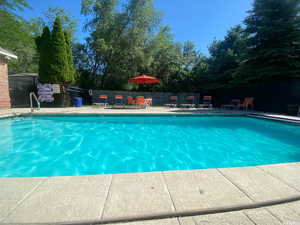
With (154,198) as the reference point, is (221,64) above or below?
above

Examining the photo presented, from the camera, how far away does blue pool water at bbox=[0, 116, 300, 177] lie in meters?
3.02

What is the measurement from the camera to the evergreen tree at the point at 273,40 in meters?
8.52

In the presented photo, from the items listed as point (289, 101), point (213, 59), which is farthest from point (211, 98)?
point (289, 101)

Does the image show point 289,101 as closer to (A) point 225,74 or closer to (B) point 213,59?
(A) point 225,74

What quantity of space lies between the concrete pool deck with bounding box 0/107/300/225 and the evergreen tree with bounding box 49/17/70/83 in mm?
9656

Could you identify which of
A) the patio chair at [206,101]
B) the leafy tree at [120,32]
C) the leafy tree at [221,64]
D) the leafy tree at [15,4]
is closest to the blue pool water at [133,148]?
the leafy tree at [15,4]

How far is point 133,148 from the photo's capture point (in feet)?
13.1

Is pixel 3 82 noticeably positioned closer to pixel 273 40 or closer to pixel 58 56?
pixel 58 56

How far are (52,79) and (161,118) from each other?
770 cm

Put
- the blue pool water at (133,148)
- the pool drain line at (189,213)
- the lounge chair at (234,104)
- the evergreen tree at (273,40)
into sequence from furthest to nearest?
1. the lounge chair at (234,104)
2. the evergreen tree at (273,40)
3. the blue pool water at (133,148)
4. the pool drain line at (189,213)

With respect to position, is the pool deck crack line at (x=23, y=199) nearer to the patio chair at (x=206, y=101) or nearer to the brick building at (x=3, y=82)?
the brick building at (x=3, y=82)

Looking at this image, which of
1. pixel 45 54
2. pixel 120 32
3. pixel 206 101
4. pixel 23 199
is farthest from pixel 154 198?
pixel 120 32

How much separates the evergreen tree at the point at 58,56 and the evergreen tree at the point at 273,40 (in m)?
12.2

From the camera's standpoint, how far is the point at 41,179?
1690 mm
